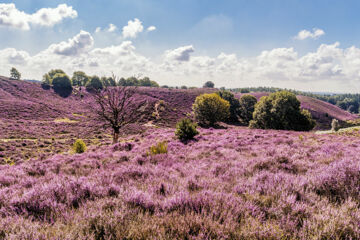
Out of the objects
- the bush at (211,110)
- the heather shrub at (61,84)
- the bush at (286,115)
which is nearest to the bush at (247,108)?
the bush at (211,110)

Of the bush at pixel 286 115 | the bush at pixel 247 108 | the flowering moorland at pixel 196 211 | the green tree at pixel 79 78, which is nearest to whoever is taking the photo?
the flowering moorland at pixel 196 211

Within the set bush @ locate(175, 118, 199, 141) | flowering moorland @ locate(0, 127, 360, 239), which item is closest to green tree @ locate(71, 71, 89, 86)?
bush @ locate(175, 118, 199, 141)

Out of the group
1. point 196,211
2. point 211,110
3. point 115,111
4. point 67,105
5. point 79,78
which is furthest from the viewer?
point 79,78

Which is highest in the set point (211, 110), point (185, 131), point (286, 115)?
point (211, 110)

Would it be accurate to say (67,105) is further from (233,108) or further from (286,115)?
(286,115)

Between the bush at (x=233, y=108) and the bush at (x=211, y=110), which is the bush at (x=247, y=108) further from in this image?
the bush at (x=211, y=110)

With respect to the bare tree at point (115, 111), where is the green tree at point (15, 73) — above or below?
above

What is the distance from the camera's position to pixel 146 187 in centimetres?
372

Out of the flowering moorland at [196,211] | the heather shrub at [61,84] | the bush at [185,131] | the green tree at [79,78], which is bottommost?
the bush at [185,131]

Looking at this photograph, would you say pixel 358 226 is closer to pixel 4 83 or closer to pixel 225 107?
pixel 225 107

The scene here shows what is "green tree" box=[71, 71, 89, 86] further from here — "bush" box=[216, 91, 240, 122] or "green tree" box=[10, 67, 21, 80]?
"bush" box=[216, 91, 240, 122]

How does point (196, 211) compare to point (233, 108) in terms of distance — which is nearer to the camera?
point (196, 211)

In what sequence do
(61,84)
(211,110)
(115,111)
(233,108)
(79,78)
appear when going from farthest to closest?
(79,78) → (61,84) → (233,108) → (211,110) → (115,111)

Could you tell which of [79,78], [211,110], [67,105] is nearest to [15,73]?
[79,78]
